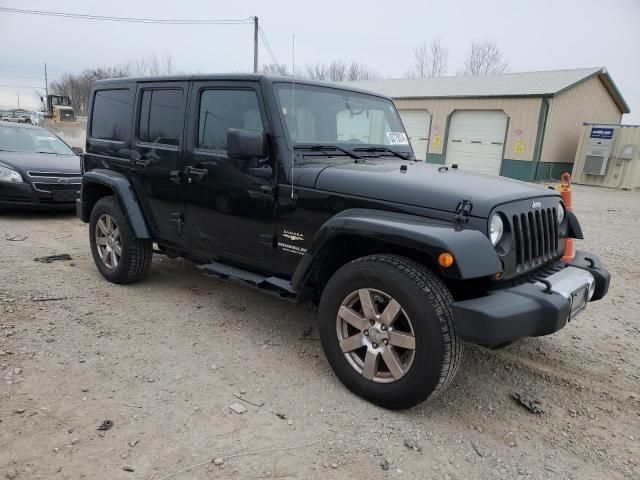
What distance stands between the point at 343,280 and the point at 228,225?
1243 millimetres

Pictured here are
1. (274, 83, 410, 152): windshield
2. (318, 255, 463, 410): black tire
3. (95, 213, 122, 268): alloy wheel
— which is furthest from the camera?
(95, 213, 122, 268): alloy wheel

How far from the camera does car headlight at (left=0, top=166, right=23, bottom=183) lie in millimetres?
7465

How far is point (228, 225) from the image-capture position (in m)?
3.75

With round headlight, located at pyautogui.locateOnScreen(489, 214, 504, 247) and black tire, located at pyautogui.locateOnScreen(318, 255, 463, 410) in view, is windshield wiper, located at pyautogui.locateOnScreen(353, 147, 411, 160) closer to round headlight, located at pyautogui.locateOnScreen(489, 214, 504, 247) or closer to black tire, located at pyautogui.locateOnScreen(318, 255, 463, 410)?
black tire, located at pyautogui.locateOnScreen(318, 255, 463, 410)

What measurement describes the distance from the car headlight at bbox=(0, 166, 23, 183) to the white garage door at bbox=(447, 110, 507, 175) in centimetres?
1535

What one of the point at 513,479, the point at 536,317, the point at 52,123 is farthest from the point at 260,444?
the point at 52,123

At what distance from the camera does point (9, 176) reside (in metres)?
7.49

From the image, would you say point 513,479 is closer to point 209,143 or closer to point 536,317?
point 536,317

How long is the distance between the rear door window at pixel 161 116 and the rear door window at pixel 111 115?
25 cm

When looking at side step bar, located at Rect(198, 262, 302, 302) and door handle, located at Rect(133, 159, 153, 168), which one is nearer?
side step bar, located at Rect(198, 262, 302, 302)

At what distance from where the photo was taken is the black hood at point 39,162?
25.1ft

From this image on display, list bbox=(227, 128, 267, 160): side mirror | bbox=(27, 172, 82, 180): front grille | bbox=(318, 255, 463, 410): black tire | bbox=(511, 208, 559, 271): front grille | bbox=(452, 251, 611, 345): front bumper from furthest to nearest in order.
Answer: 1. bbox=(27, 172, 82, 180): front grille
2. bbox=(227, 128, 267, 160): side mirror
3. bbox=(511, 208, 559, 271): front grille
4. bbox=(318, 255, 463, 410): black tire
5. bbox=(452, 251, 611, 345): front bumper

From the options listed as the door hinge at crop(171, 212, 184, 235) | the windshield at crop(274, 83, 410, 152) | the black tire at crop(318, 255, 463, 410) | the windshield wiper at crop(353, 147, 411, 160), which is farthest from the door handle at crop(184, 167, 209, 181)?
the black tire at crop(318, 255, 463, 410)

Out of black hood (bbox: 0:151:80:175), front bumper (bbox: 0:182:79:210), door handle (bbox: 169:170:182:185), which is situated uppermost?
door handle (bbox: 169:170:182:185)
